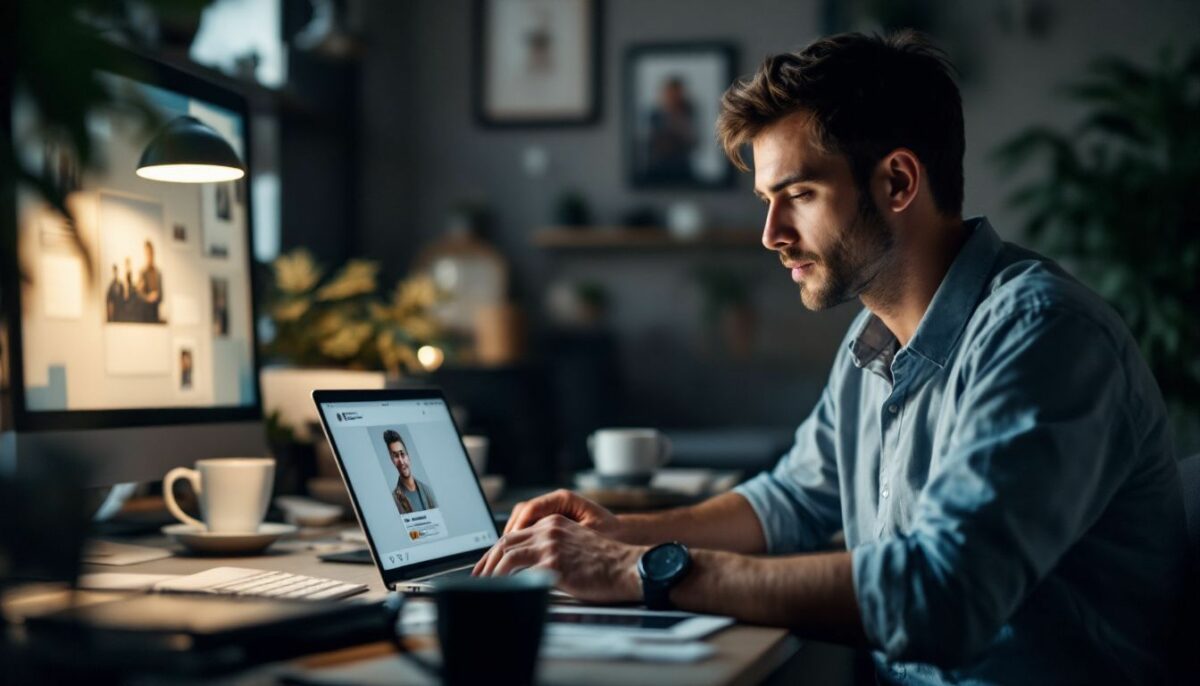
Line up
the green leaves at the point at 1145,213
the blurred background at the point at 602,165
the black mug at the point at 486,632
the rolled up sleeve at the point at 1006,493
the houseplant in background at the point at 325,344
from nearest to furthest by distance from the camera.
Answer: the black mug at the point at 486,632 → the rolled up sleeve at the point at 1006,493 → the houseplant in background at the point at 325,344 → the green leaves at the point at 1145,213 → the blurred background at the point at 602,165

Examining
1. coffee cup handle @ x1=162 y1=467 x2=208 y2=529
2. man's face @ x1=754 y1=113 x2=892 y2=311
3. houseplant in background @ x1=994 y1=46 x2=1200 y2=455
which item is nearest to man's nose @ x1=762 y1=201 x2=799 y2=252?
man's face @ x1=754 y1=113 x2=892 y2=311

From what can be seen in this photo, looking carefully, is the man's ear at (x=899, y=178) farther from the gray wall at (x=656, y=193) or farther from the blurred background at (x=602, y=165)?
the gray wall at (x=656, y=193)

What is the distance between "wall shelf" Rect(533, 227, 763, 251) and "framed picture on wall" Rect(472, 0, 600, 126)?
22.4 inches

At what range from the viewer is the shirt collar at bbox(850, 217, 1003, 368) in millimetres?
1342

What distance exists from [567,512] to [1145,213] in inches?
120

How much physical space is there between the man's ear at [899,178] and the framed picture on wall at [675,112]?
4.18 m

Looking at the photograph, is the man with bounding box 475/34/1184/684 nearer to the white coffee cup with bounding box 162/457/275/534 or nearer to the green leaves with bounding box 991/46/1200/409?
the white coffee cup with bounding box 162/457/275/534

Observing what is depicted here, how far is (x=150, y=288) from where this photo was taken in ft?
4.69

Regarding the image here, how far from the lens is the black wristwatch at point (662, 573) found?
1.09 m

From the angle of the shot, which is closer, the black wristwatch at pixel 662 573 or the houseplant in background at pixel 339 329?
the black wristwatch at pixel 662 573

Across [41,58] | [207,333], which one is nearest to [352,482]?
[207,333]

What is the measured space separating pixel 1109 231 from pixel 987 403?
3.08 meters

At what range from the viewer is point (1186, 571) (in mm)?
1231

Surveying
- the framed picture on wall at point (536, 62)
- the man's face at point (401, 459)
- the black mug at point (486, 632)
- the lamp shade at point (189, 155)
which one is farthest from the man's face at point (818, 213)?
the framed picture on wall at point (536, 62)
